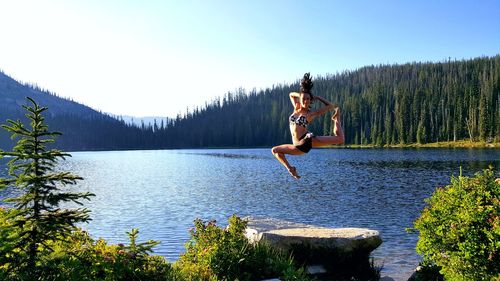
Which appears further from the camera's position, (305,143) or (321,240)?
(321,240)

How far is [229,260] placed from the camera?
12.3 metres

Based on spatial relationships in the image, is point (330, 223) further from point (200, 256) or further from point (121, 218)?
point (200, 256)

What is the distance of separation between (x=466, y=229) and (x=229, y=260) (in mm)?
6540

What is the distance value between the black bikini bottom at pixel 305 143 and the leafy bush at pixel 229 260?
4902 millimetres

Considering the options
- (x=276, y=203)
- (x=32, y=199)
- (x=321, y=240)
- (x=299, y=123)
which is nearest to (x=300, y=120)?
(x=299, y=123)

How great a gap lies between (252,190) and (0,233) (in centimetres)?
4498

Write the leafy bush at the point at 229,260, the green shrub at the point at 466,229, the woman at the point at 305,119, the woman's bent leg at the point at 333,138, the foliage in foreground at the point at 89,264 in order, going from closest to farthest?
the foliage in foreground at the point at 89,264, the woman at the point at 305,119, the woman's bent leg at the point at 333,138, the green shrub at the point at 466,229, the leafy bush at the point at 229,260

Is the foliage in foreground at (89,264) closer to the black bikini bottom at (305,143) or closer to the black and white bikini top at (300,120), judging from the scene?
the black bikini bottom at (305,143)

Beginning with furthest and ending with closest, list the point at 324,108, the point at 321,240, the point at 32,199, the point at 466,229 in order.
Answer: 1. the point at 321,240
2. the point at 466,229
3. the point at 324,108
4. the point at 32,199

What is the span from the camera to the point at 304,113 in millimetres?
8945

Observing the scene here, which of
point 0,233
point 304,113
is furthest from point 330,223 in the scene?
point 0,233

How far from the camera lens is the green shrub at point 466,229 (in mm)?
10203

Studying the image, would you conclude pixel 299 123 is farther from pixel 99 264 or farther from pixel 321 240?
pixel 321 240

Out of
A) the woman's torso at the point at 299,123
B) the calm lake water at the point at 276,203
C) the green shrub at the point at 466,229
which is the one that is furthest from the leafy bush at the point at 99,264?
the calm lake water at the point at 276,203
